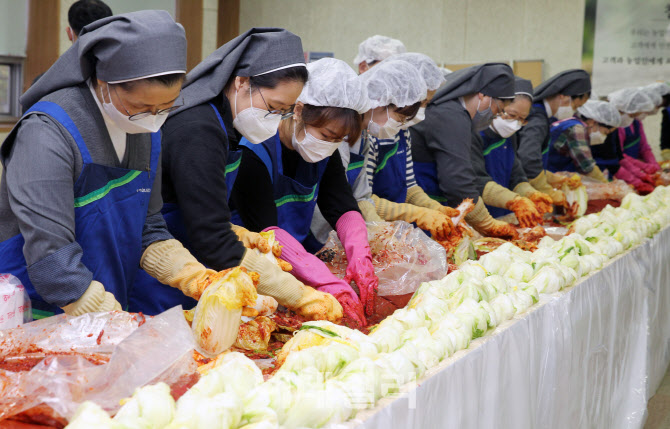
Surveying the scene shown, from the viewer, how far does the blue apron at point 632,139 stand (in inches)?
273

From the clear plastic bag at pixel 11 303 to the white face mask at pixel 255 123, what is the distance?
0.85 metres

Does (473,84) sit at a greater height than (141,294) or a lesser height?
greater

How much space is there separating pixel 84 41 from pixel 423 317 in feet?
3.49

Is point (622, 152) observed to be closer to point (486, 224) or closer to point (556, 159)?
point (556, 159)

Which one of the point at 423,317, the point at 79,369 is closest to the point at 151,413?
Result: the point at 79,369

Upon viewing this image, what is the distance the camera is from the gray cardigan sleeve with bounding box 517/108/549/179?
4832 millimetres

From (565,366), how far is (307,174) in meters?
1.10

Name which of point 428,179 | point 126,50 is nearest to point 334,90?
point 126,50

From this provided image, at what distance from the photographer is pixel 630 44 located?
7.66 meters

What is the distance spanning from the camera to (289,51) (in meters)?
2.00

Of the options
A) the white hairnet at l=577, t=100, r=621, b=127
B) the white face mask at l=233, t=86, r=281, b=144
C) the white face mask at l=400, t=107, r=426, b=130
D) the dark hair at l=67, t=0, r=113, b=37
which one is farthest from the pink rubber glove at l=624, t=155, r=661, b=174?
the white face mask at l=233, t=86, r=281, b=144

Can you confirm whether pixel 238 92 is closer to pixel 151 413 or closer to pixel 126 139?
pixel 126 139

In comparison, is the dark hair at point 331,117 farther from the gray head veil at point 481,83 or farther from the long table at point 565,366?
the gray head veil at point 481,83

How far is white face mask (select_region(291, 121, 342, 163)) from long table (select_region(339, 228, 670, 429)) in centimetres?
85
